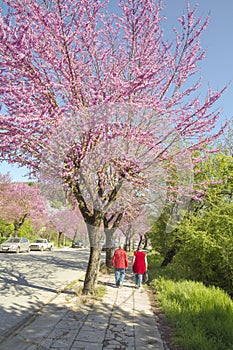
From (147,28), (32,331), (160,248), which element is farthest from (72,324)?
(160,248)

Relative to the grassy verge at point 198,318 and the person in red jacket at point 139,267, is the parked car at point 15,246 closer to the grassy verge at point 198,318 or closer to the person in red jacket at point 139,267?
the person in red jacket at point 139,267

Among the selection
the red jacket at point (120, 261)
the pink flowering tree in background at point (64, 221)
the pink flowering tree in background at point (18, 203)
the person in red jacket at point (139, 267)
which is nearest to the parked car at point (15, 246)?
the pink flowering tree in background at point (18, 203)

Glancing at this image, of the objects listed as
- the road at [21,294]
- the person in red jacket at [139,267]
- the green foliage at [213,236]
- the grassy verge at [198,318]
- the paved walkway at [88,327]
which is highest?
the green foliage at [213,236]

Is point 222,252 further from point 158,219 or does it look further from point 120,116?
point 158,219

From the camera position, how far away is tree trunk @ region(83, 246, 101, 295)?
29.0 feet

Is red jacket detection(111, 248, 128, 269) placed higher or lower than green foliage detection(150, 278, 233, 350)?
higher

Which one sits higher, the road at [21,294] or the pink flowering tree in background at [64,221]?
the pink flowering tree in background at [64,221]

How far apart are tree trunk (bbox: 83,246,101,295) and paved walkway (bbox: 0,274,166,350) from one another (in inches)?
19.3

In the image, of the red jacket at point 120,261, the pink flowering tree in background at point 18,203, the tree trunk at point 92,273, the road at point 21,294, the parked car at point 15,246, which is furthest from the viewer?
the pink flowering tree in background at point 18,203

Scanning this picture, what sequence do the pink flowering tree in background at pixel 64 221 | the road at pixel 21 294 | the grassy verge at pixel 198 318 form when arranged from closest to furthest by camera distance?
the grassy verge at pixel 198 318 < the road at pixel 21 294 < the pink flowering tree in background at pixel 64 221

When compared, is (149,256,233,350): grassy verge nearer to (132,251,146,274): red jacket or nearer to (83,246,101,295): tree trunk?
(83,246,101,295): tree trunk

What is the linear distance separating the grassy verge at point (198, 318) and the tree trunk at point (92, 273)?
6.52 feet

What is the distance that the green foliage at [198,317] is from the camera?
4789 millimetres

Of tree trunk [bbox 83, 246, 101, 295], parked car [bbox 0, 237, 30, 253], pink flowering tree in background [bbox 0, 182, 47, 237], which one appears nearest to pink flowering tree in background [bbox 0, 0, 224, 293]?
tree trunk [bbox 83, 246, 101, 295]
